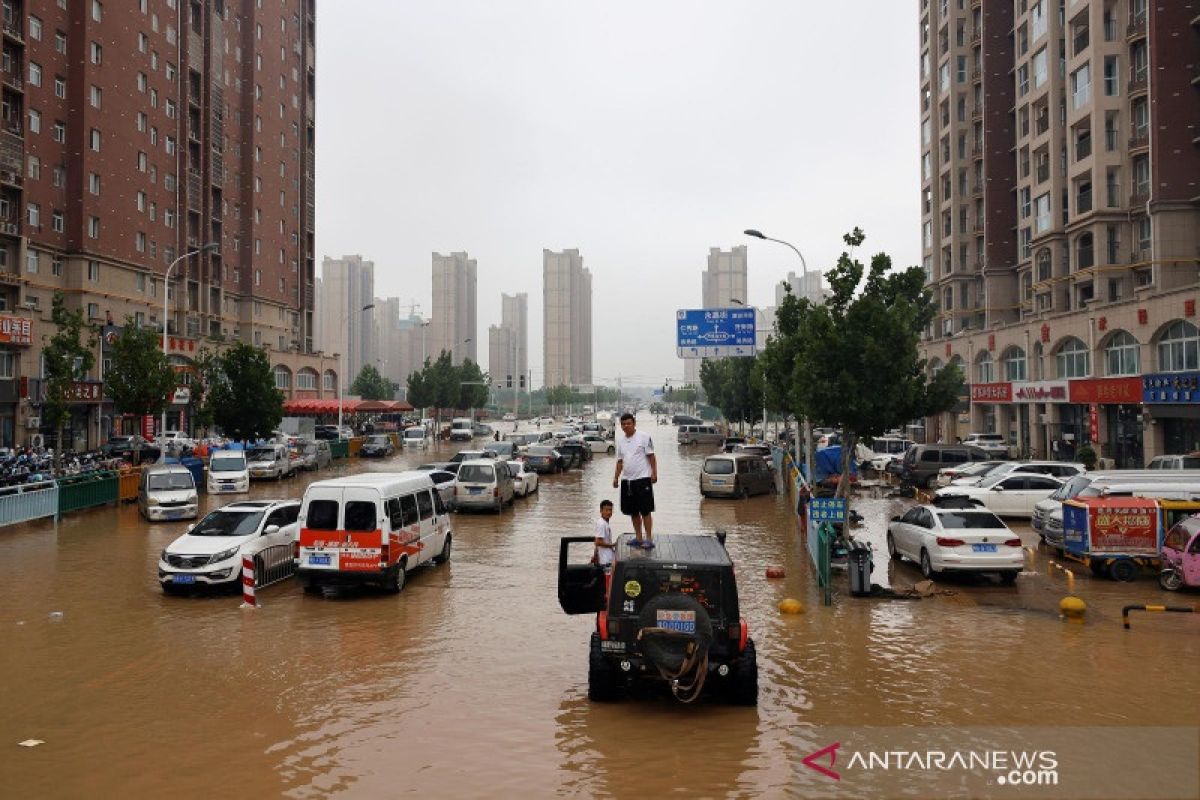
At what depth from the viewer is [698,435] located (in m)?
71.9

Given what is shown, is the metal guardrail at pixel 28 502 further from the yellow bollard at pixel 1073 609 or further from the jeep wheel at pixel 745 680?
the yellow bollard at pixel 1073 609

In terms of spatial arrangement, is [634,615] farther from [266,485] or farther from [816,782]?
[266,485]

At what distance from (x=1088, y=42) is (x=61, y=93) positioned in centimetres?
5660

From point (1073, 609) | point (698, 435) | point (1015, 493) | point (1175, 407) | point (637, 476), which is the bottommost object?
point (1073, 609)

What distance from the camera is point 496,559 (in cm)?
1939

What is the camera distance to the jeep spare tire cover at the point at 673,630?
8672 mm

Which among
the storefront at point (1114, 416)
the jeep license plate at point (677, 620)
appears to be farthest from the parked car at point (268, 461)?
the storefront at point (1114, 416)

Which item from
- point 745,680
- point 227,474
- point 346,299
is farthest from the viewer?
point 346,299

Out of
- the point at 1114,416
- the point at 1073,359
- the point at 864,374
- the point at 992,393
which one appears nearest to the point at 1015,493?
the point at 864,374

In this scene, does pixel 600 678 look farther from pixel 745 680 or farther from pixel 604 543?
pixel 604 543

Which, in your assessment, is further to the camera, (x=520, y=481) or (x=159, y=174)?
(x=159, y=174)

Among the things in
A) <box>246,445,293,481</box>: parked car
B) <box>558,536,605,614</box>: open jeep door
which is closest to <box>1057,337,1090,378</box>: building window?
<box>246,445,293,481</box>: parked car

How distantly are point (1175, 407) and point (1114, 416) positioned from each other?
589cm

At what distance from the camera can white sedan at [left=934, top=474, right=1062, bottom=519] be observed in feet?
83.0
